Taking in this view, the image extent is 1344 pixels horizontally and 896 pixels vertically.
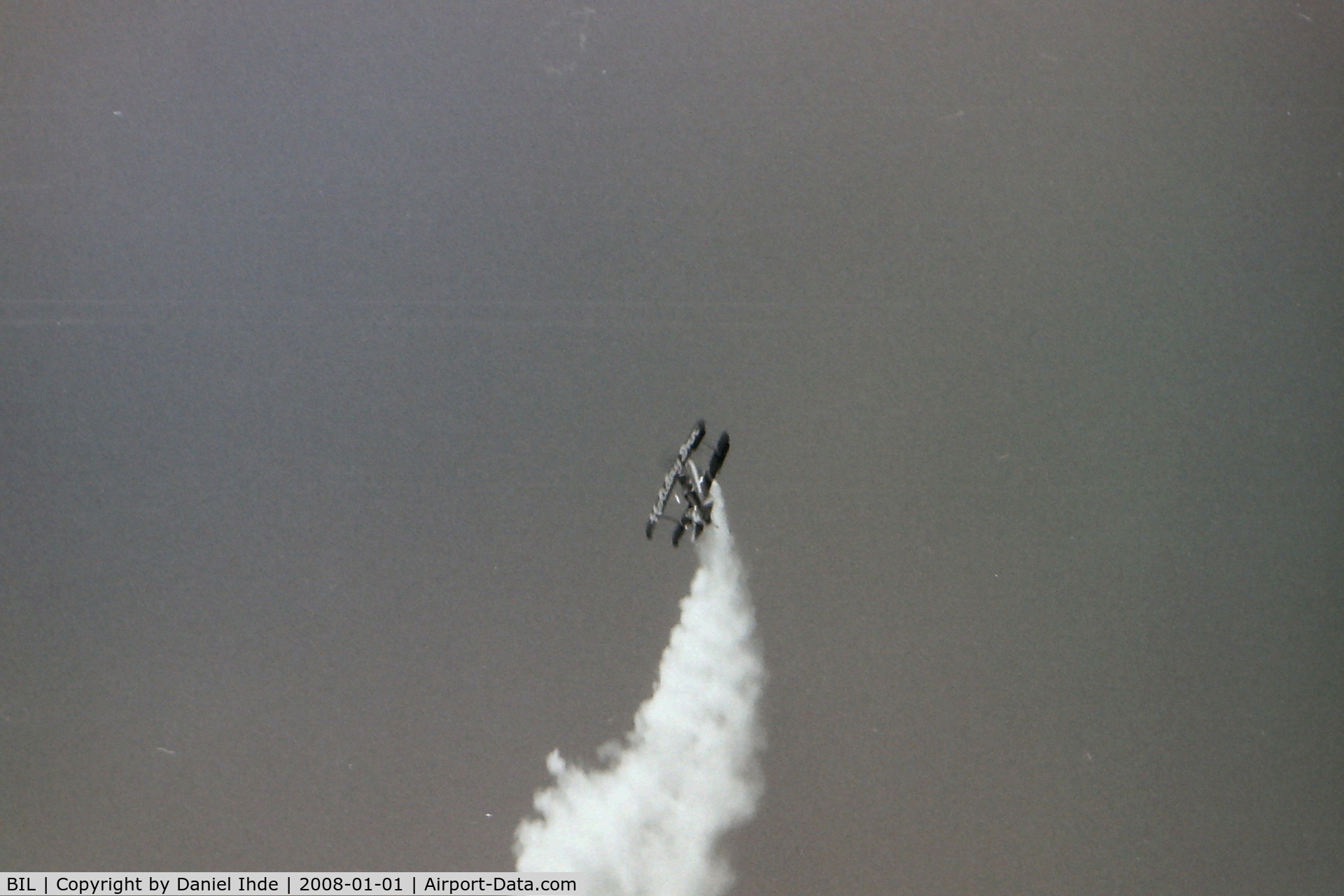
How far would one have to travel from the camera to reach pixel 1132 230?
1967mm

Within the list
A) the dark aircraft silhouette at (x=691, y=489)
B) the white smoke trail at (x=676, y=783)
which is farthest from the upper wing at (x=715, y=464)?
the white smoke trail at (x=676, y=783)

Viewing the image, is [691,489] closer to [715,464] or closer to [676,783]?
[715,464]

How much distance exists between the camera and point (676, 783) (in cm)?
201

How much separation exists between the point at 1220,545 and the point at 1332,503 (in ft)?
0.84

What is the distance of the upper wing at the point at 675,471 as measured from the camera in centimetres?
194

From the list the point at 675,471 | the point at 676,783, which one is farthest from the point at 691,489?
the point at 676,783

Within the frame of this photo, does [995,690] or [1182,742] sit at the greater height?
[995,690]

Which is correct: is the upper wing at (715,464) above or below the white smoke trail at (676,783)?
above

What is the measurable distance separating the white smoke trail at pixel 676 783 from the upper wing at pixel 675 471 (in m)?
0.12

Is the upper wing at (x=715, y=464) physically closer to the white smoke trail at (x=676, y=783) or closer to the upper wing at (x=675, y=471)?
the upper wing at (x=675, y=471)

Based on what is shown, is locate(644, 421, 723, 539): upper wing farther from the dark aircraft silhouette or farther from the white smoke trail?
the white smoke trail

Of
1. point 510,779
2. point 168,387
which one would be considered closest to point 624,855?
point 510,779

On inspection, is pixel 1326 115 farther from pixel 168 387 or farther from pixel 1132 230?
pixel 168 387

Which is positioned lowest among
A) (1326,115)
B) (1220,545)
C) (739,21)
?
(1220,545)
